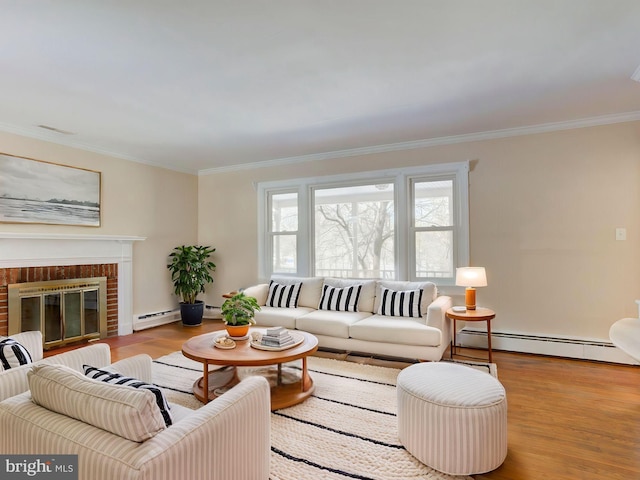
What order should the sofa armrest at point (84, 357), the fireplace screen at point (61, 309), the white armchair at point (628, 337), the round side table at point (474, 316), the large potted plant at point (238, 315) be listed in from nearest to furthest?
the sofa armrest at point (84, 357), the white armchair at point (628, 337), the large potted plant at point (238, 315), the round side table at point (474, 316), the fireplace screen at point (61, 309)

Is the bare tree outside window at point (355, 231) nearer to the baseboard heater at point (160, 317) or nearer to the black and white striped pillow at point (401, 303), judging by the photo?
the black and white striped pillow at point (401, 303)

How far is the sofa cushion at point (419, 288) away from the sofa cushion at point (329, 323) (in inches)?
12.8

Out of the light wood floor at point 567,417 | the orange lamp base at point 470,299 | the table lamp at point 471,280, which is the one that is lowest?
the light wood floor at point 567,417

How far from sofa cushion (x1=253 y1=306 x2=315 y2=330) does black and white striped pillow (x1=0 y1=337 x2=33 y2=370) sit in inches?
91.2

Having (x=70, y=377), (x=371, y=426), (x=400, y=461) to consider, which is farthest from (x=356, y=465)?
(x=70, y=377)

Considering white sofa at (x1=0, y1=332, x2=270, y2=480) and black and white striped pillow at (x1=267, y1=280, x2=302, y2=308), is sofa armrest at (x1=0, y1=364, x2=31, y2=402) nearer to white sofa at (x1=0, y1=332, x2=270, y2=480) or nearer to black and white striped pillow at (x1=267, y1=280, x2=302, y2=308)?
white sofa at (x1=0, y1=332, x2=270, y2=480)

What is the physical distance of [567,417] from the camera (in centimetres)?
251

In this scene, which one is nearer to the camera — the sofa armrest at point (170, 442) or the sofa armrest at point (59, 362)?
the sofa armrest at point (170, 442)

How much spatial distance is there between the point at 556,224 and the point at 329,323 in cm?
267

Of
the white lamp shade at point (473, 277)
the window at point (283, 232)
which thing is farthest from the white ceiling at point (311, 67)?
the white lamp shade at point (473, 277)

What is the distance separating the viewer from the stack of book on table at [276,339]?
2846 millimetres

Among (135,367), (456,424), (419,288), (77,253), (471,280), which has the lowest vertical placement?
(456,424)

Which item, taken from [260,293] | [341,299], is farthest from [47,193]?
[341,299]

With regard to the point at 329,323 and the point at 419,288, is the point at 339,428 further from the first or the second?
the point at 419,288
